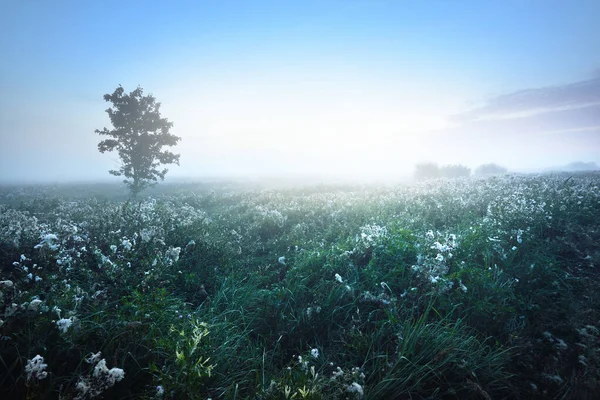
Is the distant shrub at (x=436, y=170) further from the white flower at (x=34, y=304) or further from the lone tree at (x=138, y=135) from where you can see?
the white flower at (x=34, y=304)

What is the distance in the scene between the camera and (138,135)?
21625mm

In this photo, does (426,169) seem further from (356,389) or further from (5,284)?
(5,284)

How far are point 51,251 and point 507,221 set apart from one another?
35.2 feet

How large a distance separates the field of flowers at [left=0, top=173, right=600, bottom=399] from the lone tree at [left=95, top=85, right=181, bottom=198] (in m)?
14.6

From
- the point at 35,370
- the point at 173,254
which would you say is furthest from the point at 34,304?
the point at 173,254

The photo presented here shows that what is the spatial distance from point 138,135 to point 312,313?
862 inches

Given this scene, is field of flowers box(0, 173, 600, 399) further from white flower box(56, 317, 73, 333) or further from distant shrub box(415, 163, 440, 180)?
distant shrub box(415, 163, 440, 180)

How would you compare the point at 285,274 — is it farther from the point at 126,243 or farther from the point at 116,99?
the point at 116,99

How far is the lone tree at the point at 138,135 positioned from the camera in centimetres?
2108

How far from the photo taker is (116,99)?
21.0m

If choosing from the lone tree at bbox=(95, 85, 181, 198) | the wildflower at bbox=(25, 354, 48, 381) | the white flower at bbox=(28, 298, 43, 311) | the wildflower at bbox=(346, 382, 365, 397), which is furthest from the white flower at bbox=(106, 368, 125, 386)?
the lone tree at bbox=(95, 85, 181, 198)

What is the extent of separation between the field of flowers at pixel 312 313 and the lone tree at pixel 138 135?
573 inches

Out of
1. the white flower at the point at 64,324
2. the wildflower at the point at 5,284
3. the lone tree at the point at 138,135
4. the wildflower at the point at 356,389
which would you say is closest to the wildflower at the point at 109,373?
the white flower at the point at 64,324

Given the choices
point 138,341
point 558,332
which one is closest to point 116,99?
point 138,341
